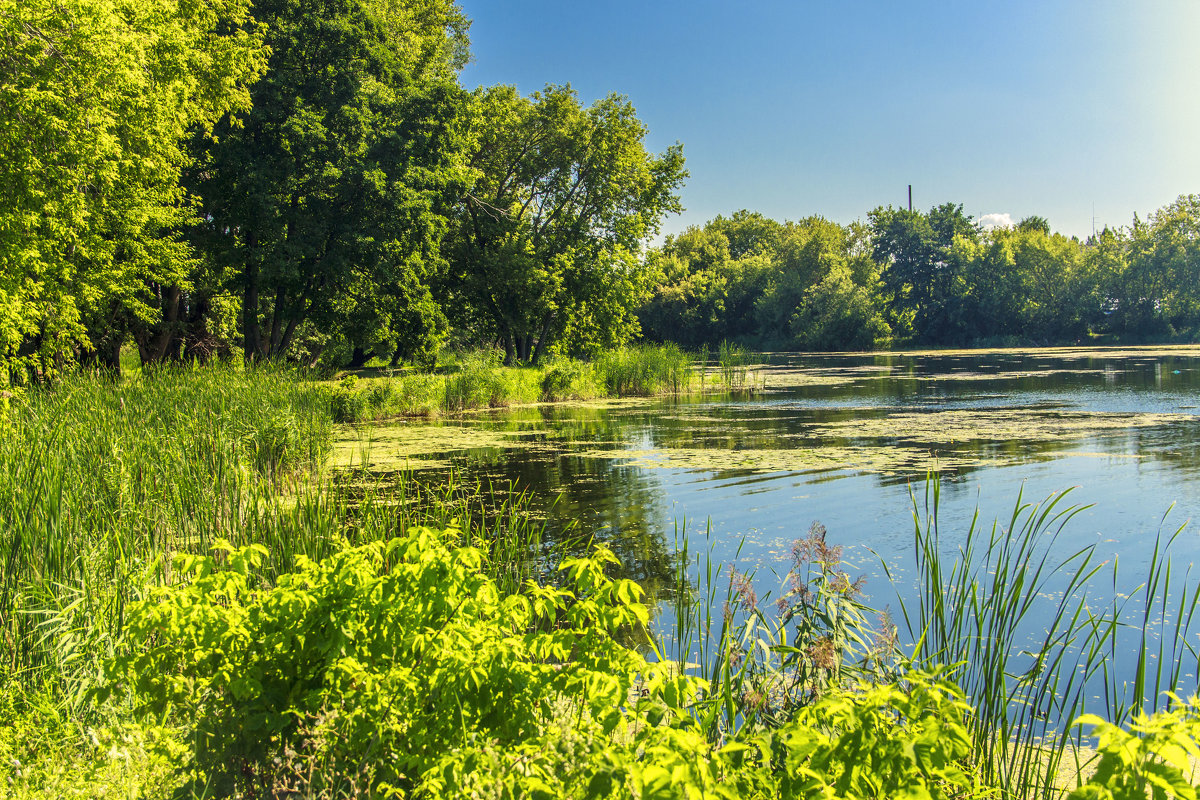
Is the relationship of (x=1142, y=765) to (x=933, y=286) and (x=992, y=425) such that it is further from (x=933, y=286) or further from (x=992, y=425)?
(x=933, y=286)

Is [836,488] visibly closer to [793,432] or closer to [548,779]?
[793,432]

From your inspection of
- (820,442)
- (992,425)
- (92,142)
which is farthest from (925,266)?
(92,142)

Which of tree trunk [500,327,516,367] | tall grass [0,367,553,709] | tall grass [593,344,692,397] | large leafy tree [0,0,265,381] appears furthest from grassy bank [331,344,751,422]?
tall grass [0,367,553,709]

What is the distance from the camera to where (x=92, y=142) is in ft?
39.4

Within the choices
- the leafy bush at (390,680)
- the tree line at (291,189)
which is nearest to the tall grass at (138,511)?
the leafy bush at (390,680)

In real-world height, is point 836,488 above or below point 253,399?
below

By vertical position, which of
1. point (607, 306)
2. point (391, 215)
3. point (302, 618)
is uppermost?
point (391, 215)

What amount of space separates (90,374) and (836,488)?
11.3 metres

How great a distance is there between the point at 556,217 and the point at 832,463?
19.5 metres

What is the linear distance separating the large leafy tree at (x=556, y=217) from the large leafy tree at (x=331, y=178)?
4754mm

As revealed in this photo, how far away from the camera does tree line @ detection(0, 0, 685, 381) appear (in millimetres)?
11664

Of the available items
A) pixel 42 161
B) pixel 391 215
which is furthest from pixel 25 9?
pixel 391 215

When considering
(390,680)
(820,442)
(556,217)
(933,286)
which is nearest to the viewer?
(390,680)

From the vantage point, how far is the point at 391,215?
20.9 metres
